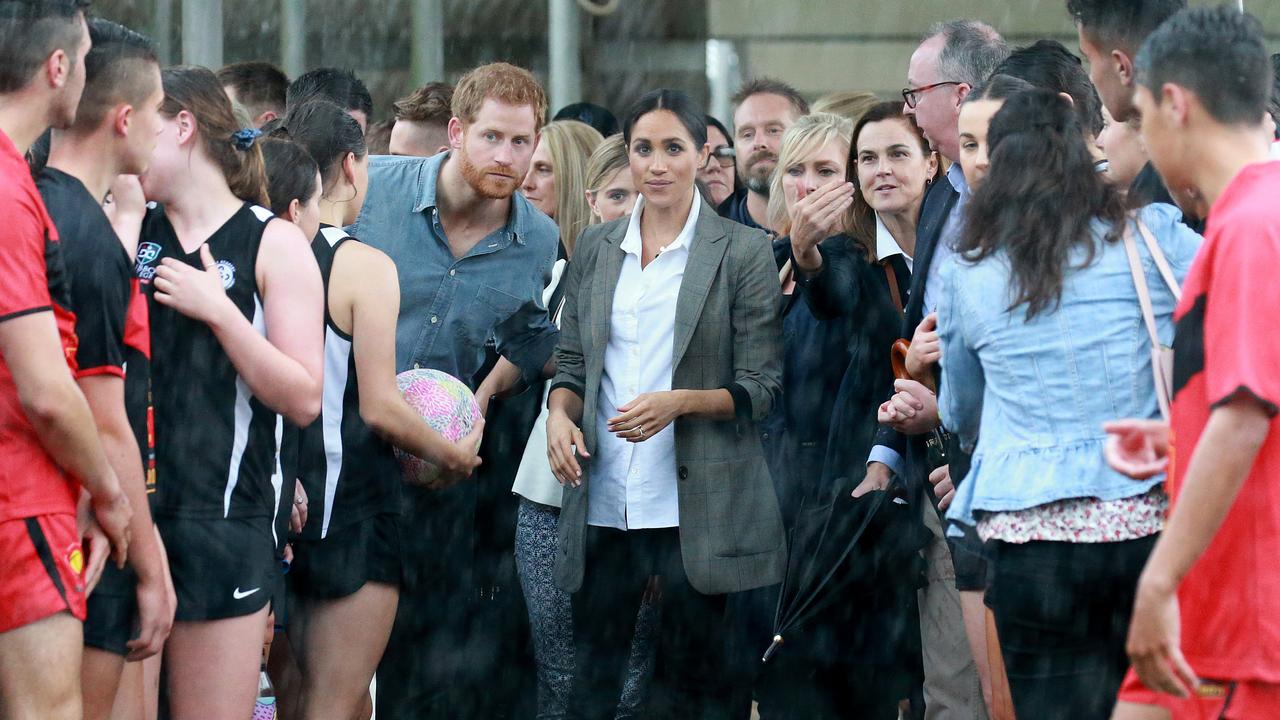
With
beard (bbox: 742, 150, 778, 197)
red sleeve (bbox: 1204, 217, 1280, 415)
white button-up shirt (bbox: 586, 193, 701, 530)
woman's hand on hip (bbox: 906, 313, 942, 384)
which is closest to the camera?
red sleeve (bbox: 1204, 217, 1280, 415)

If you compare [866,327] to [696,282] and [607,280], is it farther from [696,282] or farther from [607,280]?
[607,280]

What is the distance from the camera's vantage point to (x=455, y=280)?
5367 mm

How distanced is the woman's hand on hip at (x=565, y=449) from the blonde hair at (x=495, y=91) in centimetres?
129

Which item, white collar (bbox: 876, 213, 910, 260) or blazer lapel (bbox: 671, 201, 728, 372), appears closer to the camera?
blazer lapel (bbox: 671, 201, 728, 372)

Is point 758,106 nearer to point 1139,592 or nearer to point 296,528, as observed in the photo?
point 296,528

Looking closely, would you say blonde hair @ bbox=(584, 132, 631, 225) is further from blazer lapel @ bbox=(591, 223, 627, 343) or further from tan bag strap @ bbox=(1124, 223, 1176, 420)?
tan bag strap @ bbox=(1124, 223, 1176, 420)

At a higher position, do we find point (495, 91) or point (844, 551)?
point (495, 91)

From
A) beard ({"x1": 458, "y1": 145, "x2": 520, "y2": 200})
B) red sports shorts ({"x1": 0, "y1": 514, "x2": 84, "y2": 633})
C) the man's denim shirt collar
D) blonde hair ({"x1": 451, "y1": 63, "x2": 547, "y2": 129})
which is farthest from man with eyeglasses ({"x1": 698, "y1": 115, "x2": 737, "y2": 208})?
red sports shorts ({"x1": 0, "y1": 514, "x2": 84, "y2": 633})

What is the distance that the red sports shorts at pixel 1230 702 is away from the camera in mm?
2664

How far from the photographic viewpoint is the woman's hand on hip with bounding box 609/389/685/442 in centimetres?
464

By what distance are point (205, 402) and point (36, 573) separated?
694 mm

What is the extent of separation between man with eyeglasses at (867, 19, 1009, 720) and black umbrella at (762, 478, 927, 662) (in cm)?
11

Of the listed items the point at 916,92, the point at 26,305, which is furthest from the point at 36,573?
the point at 916,92

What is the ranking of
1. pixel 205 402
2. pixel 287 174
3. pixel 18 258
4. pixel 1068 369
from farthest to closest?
pixel 287 174
pixel 205 402
pixel 1068 369
pixel 18 258
